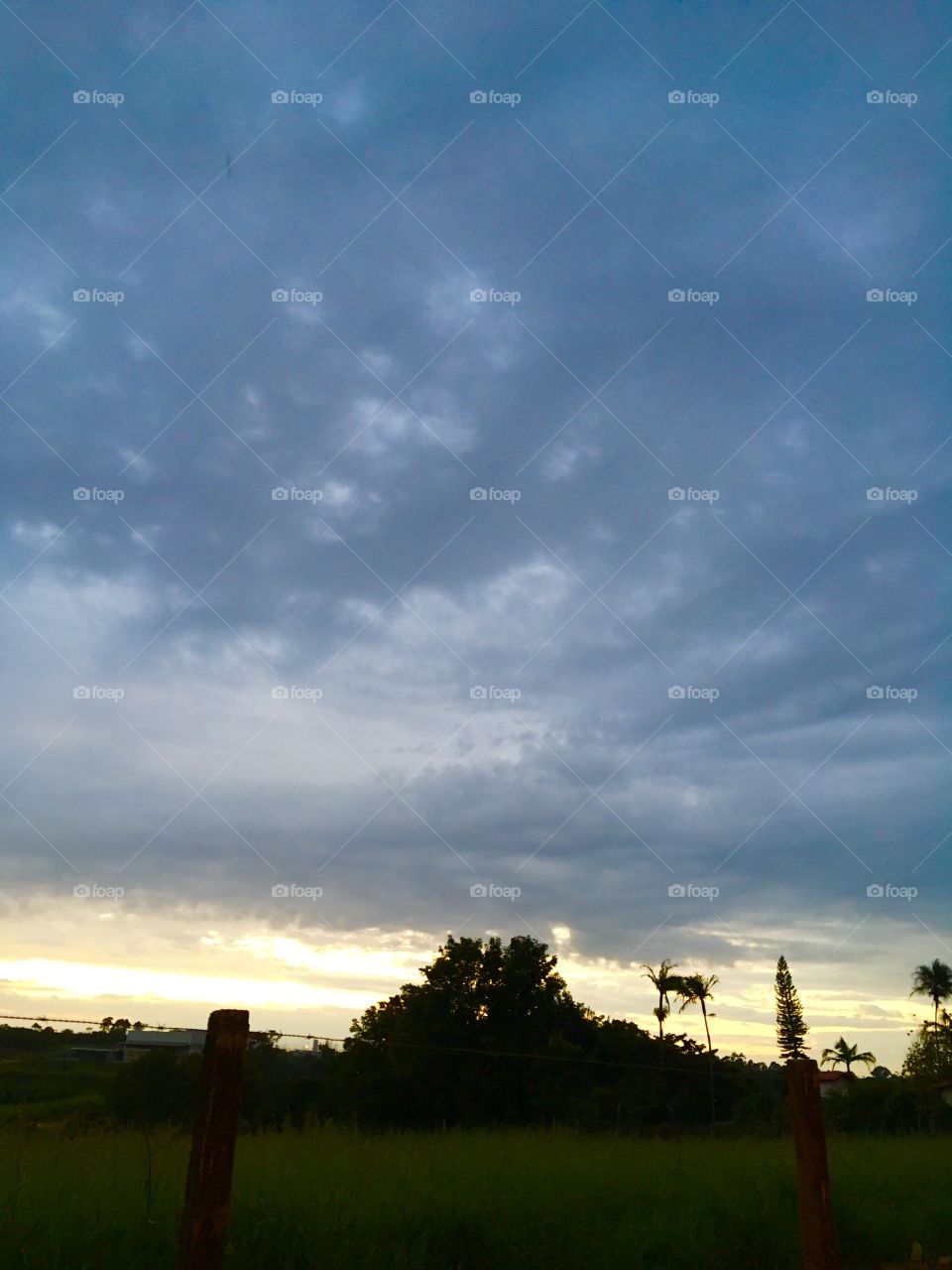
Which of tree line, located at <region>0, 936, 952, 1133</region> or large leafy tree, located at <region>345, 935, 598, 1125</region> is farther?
large leafy tree, located at <region>345, 935, 598, 1125</region>

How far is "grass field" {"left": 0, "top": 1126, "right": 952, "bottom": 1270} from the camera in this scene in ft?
19.3

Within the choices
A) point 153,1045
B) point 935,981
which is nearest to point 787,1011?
point 935,981

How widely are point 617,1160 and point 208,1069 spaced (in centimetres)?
713

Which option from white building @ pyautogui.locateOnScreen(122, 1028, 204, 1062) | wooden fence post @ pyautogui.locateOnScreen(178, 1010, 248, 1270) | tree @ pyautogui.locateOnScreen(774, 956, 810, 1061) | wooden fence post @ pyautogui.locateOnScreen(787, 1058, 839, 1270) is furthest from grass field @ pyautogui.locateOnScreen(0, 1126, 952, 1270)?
tree @ pyautogui.locateOnScreen(774, 956, 810, 1061)

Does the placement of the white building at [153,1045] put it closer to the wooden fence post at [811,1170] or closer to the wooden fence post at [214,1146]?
the wooden fence post at [214,1146]

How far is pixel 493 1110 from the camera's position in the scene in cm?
2659

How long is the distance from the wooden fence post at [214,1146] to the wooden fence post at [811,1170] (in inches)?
135

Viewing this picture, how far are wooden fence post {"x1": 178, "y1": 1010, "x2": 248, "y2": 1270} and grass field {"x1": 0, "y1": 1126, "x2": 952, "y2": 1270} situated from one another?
58.5 inches

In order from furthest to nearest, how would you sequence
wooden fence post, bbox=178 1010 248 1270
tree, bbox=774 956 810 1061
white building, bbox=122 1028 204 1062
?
tree, bbox=774 956 810 1061
white building, bbox=122 1028 204 1062
wooden fence post, bbox=178 1010 248 1270

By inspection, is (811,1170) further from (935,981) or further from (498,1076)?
(935,981)

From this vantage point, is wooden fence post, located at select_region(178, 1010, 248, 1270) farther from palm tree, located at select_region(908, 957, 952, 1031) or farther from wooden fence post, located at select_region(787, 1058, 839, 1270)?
palm tree, located at select_region(908, 957, 952, 1031)

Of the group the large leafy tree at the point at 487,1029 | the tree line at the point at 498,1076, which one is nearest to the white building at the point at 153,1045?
the tree line at the point at 498,1076

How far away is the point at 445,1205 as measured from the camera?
23.7ft

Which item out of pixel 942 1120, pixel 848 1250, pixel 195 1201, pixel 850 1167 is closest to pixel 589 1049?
pixel 942 1120
